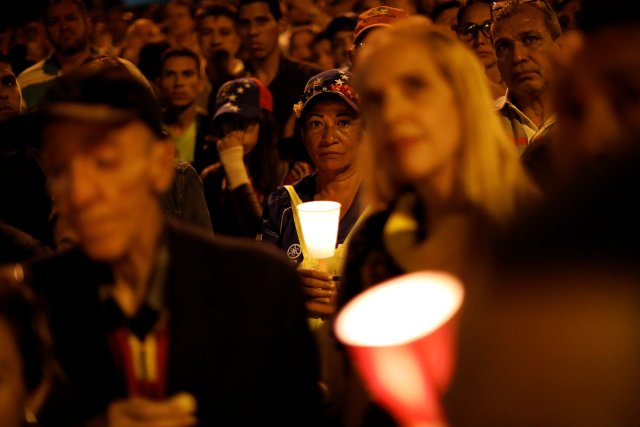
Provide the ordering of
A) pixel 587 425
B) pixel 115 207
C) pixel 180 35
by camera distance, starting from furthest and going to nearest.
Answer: pixel 180 35, pixel 115 207, pixel 587 425

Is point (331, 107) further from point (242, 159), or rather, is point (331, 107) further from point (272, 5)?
point (272, 5)

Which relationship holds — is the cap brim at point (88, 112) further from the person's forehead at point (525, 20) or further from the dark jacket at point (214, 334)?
the person's forehead at point (525, 20)

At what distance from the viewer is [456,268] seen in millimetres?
1803

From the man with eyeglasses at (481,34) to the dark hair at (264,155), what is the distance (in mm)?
1369

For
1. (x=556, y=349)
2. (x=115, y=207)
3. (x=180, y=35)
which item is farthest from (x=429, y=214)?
(x=180, y=35)

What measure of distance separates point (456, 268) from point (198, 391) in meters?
0.70

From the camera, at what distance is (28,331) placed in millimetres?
1860

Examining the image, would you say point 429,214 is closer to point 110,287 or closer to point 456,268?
point 456,268

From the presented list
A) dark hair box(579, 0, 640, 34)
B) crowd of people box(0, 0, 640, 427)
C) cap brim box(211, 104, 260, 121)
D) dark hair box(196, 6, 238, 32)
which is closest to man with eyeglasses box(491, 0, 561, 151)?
crowd of people box(0, 0, 640, 427)

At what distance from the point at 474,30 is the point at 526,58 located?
1.14 metres

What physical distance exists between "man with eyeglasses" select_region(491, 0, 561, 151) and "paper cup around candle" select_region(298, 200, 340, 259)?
1.27 m

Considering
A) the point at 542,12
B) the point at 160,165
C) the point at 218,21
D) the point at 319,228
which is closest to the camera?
the point at 160,165

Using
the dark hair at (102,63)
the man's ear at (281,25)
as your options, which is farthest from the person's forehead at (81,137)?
the man's ear at (281,25)

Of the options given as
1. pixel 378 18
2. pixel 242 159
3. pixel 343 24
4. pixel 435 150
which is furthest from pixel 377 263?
pixel 343 24
